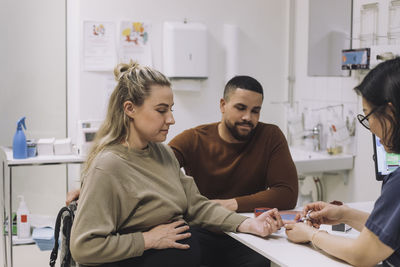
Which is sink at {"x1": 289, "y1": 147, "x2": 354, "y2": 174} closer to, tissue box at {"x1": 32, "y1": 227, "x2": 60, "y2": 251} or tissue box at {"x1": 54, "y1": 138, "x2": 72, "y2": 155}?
tissue box at {"x1": 54, "y1": 138, "x2": 72, "y2": 155}

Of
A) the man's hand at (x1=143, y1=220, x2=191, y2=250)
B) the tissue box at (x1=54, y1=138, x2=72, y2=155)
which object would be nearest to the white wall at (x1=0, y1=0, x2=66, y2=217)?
the tissue box at (x1=54, y1=138, x2=72, y2=155)

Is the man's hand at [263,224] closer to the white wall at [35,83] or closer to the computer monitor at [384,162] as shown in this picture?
the computer monitor at [384,162]

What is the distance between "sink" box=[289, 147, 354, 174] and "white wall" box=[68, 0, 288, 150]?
870 mm

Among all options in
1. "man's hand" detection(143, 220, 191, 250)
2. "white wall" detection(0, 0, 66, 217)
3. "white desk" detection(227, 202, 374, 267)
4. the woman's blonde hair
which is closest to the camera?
"white desk" detection(227, 202, 374, 267)

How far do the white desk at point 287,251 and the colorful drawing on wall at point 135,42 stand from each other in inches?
87.9

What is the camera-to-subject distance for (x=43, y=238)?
9.97 feet

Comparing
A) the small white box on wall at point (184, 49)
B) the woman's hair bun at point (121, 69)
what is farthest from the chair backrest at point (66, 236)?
the small white box on wall at point (184, 49)

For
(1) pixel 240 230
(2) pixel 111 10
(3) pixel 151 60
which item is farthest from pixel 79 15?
(1) pixel 240 230

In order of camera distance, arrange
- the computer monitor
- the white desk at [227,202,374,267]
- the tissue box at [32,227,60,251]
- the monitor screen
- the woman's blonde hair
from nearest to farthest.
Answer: the white desk at [227,202,374,267] → the woman's blonde hair → the computer monitor → the tissue box at [32,227,60,251] → the monitor screen

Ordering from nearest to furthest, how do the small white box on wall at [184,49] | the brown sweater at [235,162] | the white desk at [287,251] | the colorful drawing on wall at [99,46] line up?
the white desk at [287,251], the brown sweater at [235,162], the colorful drawing on wall at [99,46], the small white box on wall at [184,49]

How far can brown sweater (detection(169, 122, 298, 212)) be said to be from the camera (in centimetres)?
232

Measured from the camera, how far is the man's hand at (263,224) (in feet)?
5.88

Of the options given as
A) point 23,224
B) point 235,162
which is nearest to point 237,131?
point 235,162

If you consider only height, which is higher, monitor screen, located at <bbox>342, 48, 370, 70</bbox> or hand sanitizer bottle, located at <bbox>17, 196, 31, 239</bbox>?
monitor screen, located at <bbox>342, 48, 370, 70</bbox>
